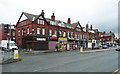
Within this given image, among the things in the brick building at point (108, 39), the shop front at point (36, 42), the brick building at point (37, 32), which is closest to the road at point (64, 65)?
the shop front at point (36, 42)

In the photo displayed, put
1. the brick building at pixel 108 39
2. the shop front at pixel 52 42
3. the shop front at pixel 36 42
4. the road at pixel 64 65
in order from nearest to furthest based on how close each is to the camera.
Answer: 1. the road at pixel 64 65
2. the shop front at pixel 36 42
3. the shop front at pixel 52 42
4. the brick building at pixel 108 39

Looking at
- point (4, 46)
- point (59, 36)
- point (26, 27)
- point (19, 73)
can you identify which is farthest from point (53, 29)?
point (19, 73)

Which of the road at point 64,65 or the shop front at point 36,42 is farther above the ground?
the shop front at point 36,42

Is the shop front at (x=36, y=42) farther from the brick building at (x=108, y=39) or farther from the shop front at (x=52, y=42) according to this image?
the brick building at (x=108, y=39)

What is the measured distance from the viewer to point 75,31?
4503cm

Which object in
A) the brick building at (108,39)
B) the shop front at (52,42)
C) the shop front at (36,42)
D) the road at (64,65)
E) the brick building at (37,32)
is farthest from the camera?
the brick building at (108,39)

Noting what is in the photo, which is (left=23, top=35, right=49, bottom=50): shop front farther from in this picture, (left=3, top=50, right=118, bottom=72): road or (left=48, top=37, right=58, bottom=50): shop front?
(left=3, top=50, right=118, bottom=72): road

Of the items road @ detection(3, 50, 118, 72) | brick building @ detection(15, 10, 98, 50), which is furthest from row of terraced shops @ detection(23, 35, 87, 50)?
road @ detection(3, 50, 118, 72)

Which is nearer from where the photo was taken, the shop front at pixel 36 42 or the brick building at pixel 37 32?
the shop front at pixel 36 42

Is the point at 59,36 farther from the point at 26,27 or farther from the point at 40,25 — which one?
the point at 26,27

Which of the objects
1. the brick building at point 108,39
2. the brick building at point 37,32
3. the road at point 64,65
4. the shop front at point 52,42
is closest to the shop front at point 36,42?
the brick building at point 37,32

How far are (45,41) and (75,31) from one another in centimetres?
1809

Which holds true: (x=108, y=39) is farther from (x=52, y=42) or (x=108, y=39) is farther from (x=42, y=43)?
(x=42, y=43)

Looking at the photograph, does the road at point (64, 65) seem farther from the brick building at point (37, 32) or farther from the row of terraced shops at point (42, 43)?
the brick building at point (37, 32)
